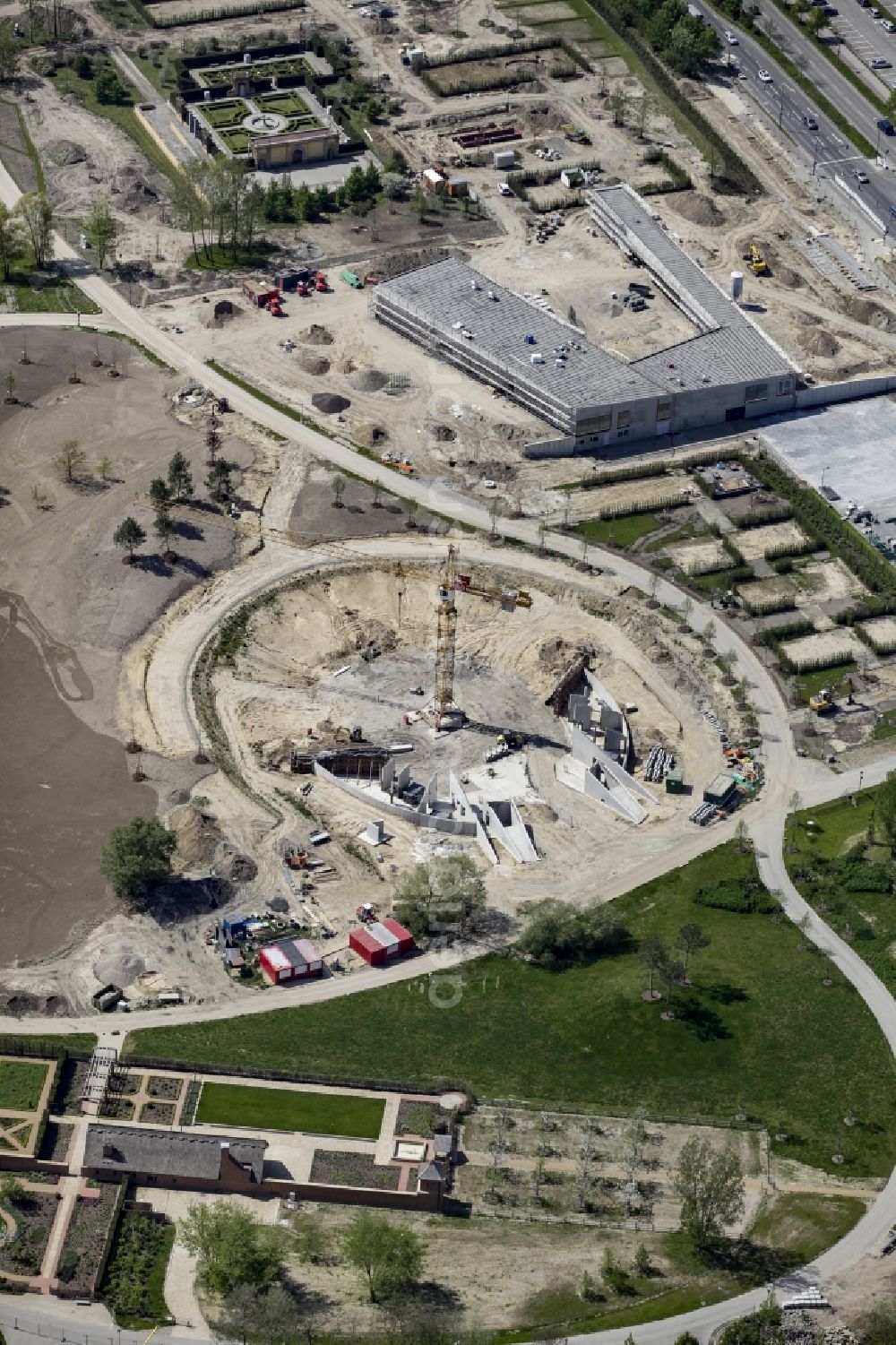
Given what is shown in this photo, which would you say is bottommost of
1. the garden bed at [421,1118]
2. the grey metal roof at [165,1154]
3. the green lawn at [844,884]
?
the grey metal roof at [165,1154]

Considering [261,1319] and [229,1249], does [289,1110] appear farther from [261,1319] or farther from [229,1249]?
[261,1319]

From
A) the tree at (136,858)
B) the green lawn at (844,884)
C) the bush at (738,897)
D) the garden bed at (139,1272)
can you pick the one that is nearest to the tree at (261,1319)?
the garden bed at (139,1272)

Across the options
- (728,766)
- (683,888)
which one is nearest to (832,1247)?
(683,888)

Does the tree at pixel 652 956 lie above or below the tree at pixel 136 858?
above

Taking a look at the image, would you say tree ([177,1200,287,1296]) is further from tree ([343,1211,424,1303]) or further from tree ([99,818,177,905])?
tree ([99,818,177,905])

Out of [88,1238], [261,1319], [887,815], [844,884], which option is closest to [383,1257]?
[261,1319]

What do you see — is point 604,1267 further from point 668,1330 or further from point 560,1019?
point 560,1019

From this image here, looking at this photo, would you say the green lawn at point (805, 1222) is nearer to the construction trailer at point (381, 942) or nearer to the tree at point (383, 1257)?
the tree at point (383, 1257)
